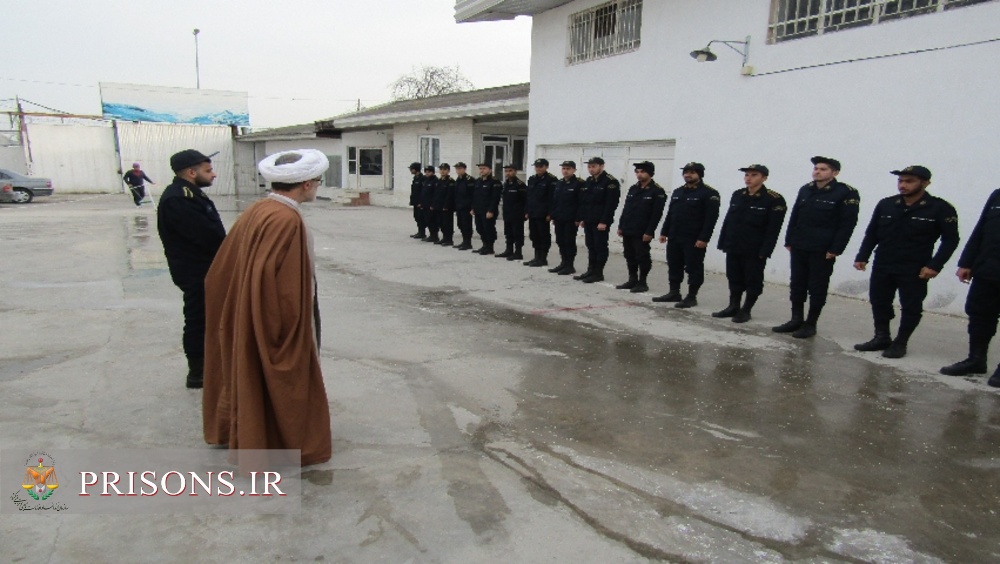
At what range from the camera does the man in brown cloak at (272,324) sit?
2885 mm

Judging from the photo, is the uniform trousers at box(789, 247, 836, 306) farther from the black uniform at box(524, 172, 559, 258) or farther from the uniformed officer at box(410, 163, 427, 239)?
the uniformed officer at box(410, 163, 427, 239)

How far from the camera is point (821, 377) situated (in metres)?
4.93

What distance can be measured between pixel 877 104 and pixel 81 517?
8.58 metres

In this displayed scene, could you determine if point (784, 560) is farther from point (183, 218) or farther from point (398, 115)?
point (398, 115)

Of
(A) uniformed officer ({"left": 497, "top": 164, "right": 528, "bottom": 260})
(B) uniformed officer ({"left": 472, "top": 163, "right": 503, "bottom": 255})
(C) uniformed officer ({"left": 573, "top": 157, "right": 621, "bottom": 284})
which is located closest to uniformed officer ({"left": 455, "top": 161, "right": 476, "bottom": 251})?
(B) uniformed officer ({"left": 472, "top": 163, "right": 503, "bottom": 255})

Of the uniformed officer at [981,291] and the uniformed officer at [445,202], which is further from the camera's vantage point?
the uniformed officer at [445,202]

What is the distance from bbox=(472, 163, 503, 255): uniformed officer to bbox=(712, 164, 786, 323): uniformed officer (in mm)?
4893

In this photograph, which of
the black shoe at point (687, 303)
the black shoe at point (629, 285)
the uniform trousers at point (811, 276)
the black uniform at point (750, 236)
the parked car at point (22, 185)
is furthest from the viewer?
the parked car at point (22, 185)

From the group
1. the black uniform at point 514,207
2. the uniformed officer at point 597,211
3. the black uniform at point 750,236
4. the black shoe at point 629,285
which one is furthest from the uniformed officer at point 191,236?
the black uniform at point 514,207

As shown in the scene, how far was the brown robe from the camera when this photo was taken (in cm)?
288

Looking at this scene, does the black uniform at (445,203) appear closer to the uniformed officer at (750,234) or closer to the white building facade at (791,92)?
the white building facade at (791,92)

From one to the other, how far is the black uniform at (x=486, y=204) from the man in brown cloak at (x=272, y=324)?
7758mm

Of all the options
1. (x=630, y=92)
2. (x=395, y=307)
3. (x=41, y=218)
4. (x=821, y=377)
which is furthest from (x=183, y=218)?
(x=41, y=218)

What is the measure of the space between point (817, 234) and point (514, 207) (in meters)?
5.40
